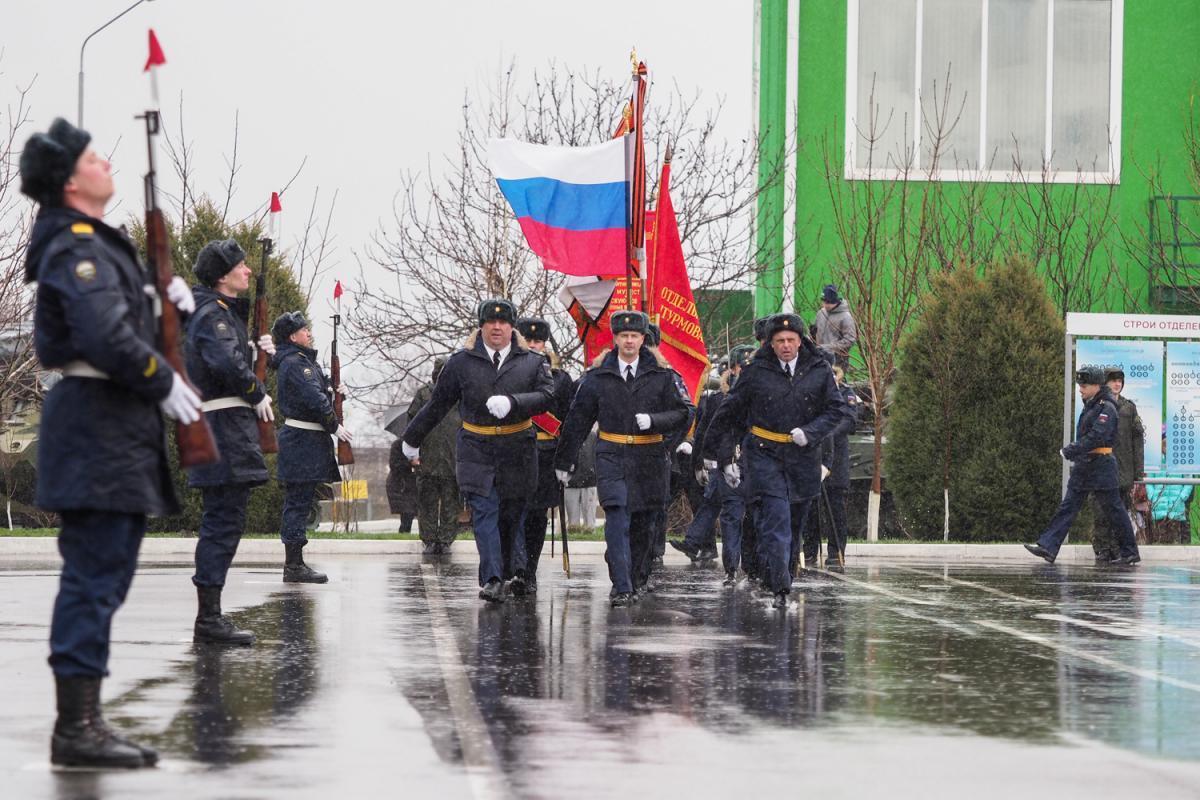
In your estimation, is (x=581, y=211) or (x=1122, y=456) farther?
(x=1122, y=456)

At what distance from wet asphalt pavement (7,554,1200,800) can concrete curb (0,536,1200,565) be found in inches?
215

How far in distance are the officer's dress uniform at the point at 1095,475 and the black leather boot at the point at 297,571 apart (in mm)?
7694

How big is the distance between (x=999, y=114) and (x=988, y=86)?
0.46m

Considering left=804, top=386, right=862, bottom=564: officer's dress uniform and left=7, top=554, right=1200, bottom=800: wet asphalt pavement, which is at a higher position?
left=804, top=386, right=862, bottom=564: officer's dress uniform

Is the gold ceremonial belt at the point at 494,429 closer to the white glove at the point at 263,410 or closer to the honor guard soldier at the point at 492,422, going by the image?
the honor guard soldier at the point at 492,422

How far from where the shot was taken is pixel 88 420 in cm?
666

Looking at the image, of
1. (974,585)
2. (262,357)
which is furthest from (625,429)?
(974,585)

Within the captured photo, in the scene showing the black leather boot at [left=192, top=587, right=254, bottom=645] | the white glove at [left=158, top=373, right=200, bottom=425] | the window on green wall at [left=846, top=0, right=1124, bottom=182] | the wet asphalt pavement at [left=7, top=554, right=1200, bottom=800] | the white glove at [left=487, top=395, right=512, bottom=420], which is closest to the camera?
the wet asphalt pavement at [left=7, top=554, right=1200, bottom=800]

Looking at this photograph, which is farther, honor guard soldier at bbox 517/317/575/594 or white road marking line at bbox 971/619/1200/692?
honor guard soldier at bbox 517/317/575/594

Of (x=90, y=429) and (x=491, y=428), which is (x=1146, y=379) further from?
(x=90, y=429)

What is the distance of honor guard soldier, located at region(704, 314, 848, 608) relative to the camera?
12742 millimetres

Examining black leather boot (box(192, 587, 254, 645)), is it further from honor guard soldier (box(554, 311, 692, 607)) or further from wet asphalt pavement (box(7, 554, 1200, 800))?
honor guard soldier (box(554, 311, 692, 607))

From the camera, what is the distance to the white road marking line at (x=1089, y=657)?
9133 millimetres

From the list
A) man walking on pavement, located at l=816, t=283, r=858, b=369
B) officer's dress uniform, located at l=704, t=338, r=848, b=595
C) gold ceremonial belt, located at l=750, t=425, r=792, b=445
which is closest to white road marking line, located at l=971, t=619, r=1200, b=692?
officer's dress uniform, located at l=704, t=338, r=848, b=595
